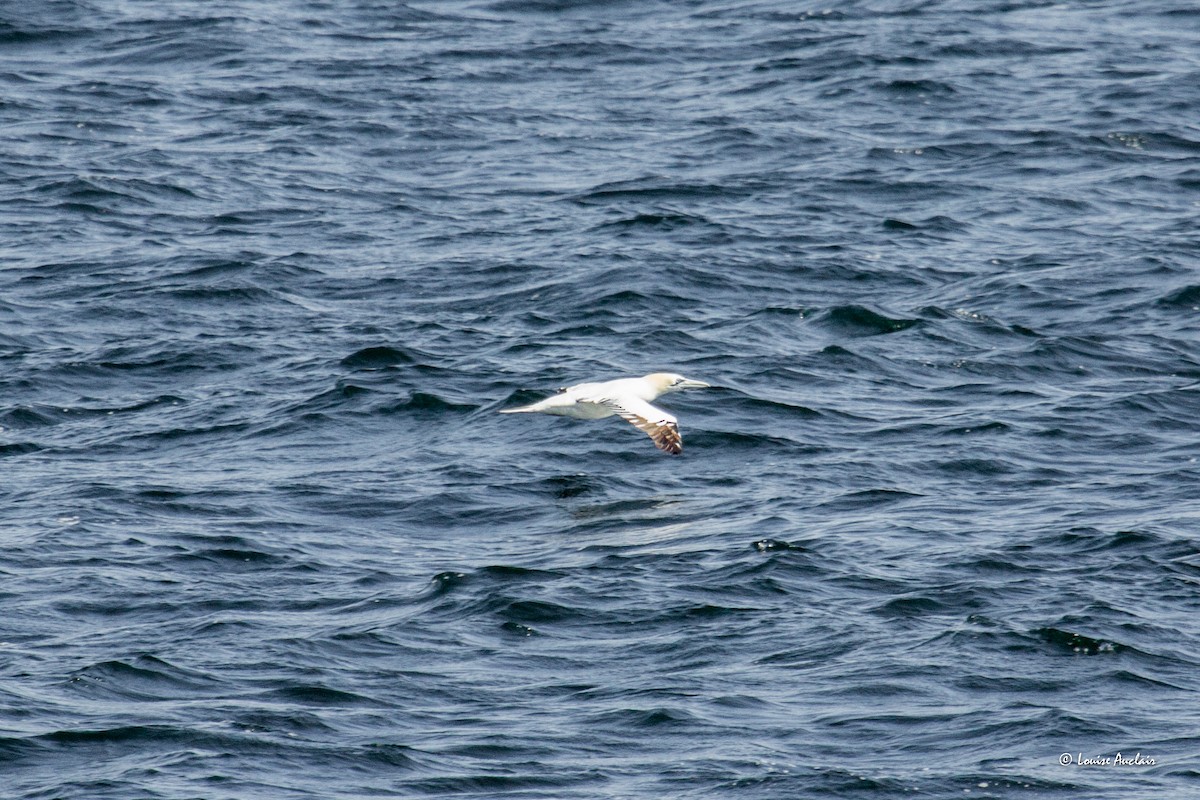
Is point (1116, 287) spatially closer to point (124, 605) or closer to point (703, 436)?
point (703, 436)

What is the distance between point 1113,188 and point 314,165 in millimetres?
9731

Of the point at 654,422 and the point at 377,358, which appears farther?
the point at 377,358

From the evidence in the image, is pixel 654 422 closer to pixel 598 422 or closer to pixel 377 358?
pixel 598 422

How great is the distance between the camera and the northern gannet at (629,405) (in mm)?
15719

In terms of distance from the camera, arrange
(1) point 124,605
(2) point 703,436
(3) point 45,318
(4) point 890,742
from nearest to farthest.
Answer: (4) point 890,742 < (1) point 124,605 < (2) point 703,436 < (3) point 45,318

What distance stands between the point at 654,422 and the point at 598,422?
8.12ft

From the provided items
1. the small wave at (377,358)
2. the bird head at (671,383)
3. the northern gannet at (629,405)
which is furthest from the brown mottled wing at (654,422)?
the small wave at (377,358)

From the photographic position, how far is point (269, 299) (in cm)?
2092

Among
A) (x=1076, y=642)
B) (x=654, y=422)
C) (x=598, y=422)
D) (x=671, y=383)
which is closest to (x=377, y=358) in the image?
(x=598, y=422)

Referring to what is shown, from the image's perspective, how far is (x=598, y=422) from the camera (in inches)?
716

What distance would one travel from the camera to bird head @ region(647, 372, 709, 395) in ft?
55.1

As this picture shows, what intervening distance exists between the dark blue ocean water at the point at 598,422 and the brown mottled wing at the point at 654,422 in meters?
0.54

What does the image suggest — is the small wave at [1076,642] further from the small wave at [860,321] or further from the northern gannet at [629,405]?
the small wave at [860,321]

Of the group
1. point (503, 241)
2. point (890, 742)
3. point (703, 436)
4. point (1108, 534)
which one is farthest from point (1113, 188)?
point (890, 742)
